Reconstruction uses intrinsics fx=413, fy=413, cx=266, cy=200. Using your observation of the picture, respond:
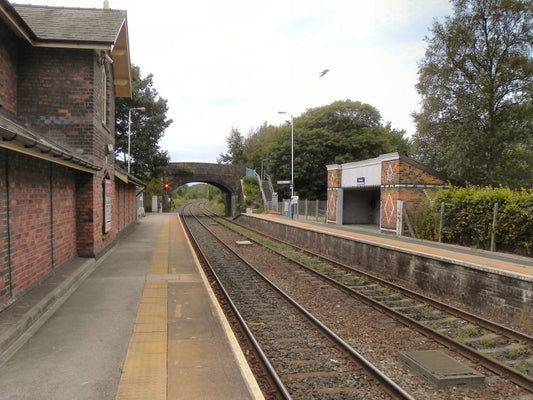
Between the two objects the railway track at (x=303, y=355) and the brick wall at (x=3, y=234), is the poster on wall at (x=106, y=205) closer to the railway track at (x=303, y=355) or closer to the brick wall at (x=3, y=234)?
the railway track at (x=303, y=355)

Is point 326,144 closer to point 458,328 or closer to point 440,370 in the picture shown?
point 458,328

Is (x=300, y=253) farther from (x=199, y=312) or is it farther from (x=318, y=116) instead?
(x=318, y=116)

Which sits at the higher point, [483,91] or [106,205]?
[483,91]

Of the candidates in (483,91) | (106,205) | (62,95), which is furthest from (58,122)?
(483,91)

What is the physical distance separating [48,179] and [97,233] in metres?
3.56

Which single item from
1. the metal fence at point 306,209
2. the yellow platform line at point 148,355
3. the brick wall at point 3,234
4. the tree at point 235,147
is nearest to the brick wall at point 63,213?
the yellow platform line at point 148,355

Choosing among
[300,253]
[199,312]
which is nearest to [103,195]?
[199,312]

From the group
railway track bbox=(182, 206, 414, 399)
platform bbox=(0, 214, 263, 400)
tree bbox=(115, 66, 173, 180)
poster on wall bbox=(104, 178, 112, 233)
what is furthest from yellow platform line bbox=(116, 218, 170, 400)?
tree bbox=(115, 66, 173, 180)

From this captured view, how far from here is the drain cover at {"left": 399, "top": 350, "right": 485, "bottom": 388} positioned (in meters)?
4.69

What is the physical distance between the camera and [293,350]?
225 inches

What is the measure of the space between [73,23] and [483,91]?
18.7m

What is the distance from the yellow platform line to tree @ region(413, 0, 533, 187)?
58.0 ft

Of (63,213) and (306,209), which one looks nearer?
(63,213)

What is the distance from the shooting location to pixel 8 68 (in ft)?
29.3
